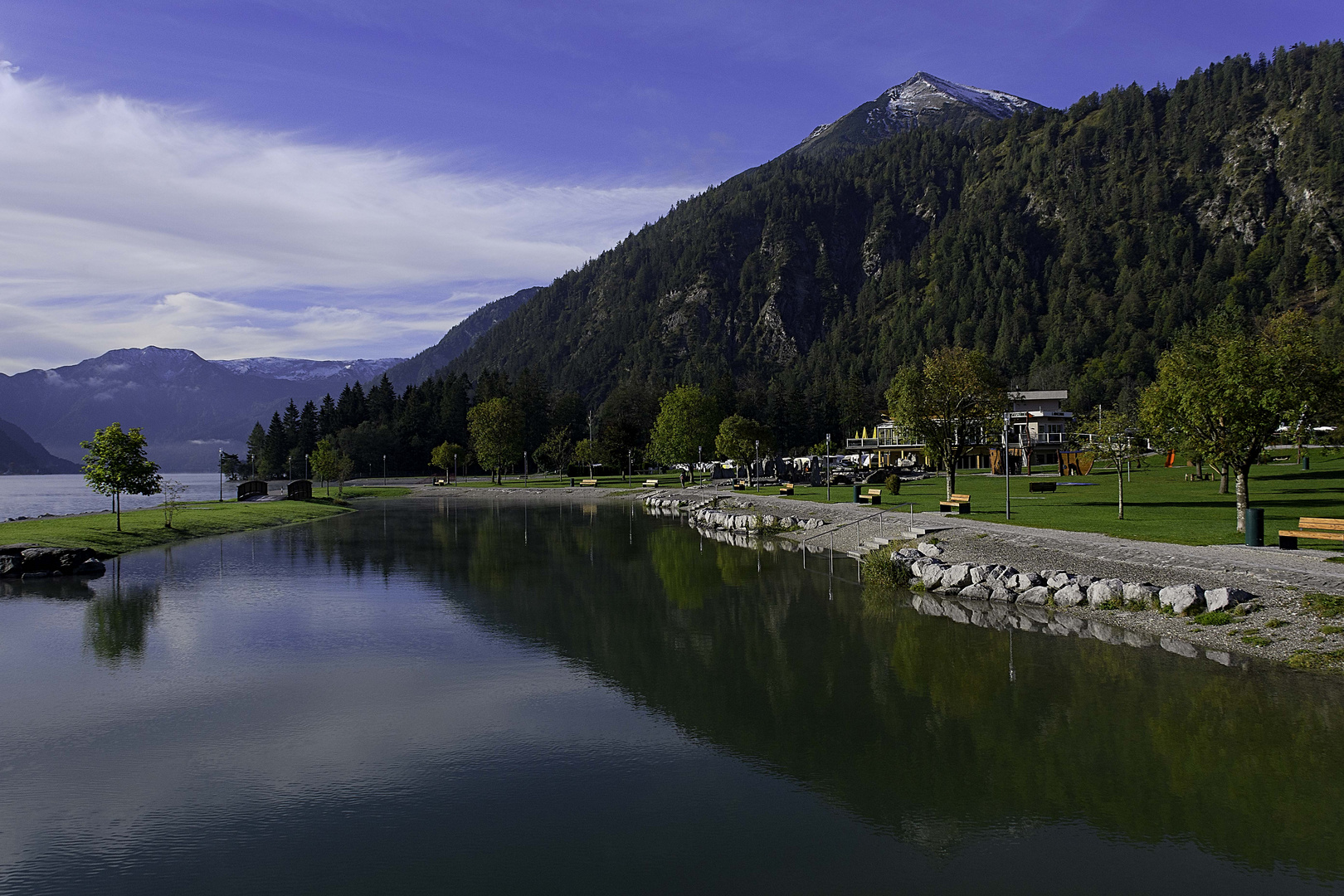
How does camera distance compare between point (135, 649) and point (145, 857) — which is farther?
point (135, 649)

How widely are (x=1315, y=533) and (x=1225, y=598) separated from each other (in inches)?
250

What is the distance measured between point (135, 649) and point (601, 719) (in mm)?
12929

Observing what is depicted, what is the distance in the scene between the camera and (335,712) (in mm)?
15156

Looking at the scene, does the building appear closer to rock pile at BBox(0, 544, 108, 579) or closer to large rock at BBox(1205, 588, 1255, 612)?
large rock at BBox(1205, 588, 1255, 612)

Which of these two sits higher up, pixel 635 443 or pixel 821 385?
pixel 821 385

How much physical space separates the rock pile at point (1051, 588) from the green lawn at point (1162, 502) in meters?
5.74

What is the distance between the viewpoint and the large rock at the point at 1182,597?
19672mm

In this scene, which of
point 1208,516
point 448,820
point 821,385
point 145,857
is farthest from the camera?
point 821,385

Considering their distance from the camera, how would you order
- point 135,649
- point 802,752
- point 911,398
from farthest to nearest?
point 911,398 → point 135,649 → point 802,752

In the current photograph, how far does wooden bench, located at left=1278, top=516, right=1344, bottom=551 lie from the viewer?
2251 cm

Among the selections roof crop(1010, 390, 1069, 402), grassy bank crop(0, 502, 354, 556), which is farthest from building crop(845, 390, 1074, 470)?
grassy bank crop(0, 502, 354, 556)

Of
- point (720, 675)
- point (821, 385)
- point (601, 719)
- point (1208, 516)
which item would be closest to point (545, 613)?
point (720, 675)

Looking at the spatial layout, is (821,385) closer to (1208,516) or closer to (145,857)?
(1208,516)

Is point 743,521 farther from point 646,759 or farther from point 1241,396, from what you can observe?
point 646,759
